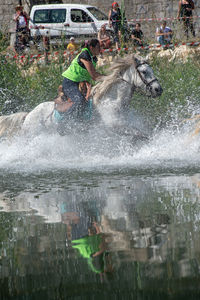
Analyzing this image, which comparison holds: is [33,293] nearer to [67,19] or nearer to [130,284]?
[130,284]

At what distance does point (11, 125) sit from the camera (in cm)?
1036

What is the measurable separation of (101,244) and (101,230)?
41 cm

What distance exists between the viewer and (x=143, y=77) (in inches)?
363

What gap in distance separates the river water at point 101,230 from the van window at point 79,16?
16.1 metres

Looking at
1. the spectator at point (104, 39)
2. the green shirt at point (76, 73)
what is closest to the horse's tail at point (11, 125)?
the green shirt at point (76, 73)

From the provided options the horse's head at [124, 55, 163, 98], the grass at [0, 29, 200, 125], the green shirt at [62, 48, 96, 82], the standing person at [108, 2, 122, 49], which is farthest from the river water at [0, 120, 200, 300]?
the standing person at [108, 2, 122, 49]

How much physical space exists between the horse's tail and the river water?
184cm

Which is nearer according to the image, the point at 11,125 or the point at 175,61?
the point at 11,125

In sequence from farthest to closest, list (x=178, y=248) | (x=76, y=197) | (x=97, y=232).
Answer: (x=76, y=197), (x=97, y=232), (x=178, y=248)

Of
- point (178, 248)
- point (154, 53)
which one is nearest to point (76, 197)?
point (178, 248)

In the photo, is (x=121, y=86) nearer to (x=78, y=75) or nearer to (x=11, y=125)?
(x=78, y=75)

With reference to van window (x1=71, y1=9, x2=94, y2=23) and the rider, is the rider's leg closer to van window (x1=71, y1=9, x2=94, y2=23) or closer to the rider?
the rider

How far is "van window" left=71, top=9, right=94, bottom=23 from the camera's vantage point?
2386cm

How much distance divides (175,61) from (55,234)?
34.1ft
